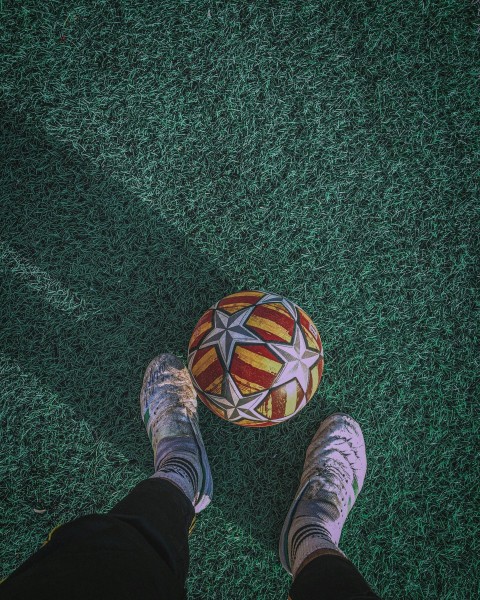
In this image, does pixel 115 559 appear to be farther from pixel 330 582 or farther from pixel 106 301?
pixel 106 301

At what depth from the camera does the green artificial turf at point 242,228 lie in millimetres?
2324

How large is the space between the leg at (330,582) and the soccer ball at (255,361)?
0.58 m

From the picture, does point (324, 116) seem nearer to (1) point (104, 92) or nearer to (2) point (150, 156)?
(2) point (150, 156)

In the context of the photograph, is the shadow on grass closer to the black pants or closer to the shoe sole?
the shoe sole

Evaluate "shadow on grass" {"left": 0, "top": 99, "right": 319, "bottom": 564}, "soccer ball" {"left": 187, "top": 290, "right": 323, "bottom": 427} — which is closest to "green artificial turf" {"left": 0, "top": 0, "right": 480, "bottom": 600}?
"shadow on grass" {"left": 0, "top": 99, "right": 319, "bottom": 564}

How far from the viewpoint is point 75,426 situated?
2338 millimetres

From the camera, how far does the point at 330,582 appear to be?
4.88 feet

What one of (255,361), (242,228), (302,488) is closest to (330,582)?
(302,488)

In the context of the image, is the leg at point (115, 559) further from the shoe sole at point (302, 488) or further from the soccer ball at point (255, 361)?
the shoe sole at point (302, 488)

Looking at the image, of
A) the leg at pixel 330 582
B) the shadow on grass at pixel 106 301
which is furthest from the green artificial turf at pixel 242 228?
the leg at pixel 330 582

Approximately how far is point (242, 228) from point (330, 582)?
1.72 metres

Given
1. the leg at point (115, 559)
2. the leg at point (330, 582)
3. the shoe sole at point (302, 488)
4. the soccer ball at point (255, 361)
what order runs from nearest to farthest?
the leg at point (115, 559) < the leg at point (330, 582) < the soccer ball at point (255, 361) < the shoe sole at point (302, 488)

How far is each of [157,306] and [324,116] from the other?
1471mm

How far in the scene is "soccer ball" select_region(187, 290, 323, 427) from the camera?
5.55 ft
